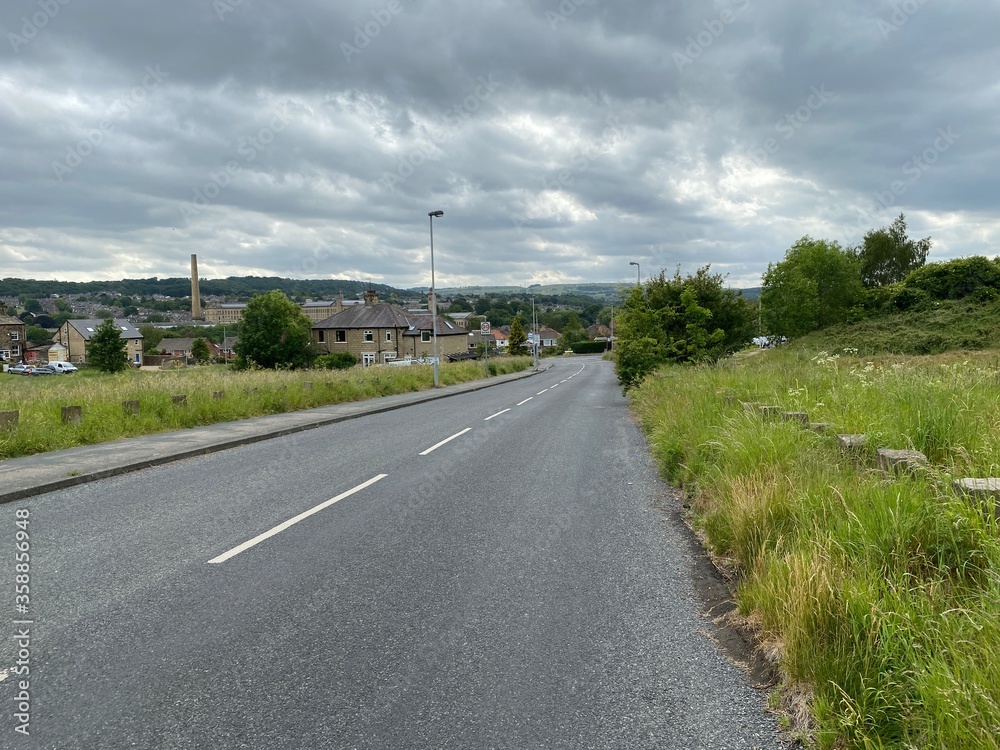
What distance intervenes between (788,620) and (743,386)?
8.89 m

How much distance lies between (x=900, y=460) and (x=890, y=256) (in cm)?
7715

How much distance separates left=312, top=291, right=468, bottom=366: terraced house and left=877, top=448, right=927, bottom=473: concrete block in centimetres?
6869

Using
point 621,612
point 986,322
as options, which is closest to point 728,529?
point 621,612

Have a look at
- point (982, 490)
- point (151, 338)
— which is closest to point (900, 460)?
point (982, 490)

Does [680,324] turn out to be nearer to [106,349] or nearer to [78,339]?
[106,349]

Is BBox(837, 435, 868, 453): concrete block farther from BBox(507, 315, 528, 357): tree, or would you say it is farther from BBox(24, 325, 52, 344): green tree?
BBox(24, 325, 52, 344): green tree

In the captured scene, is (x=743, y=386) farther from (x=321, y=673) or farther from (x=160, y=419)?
(x=160, y=419)

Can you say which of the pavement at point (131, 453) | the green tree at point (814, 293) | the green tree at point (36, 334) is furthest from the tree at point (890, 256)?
the green tree at point (36, 334)

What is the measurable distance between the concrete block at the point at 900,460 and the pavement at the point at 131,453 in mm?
9711

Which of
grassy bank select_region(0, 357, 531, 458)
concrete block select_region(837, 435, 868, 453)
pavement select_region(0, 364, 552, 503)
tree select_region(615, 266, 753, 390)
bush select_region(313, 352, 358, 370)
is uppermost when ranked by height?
tree select_region(615, 266, 753, 390)

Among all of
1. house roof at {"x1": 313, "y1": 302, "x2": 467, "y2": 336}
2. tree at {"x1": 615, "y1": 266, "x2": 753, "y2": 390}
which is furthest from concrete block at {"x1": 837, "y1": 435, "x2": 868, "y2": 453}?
house roof at {"x1": 313, "y1": 302, "x2": 467, "y2": 336}

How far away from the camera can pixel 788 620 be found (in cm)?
353

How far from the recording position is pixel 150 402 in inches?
575

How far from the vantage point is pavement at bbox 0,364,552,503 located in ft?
27.6
